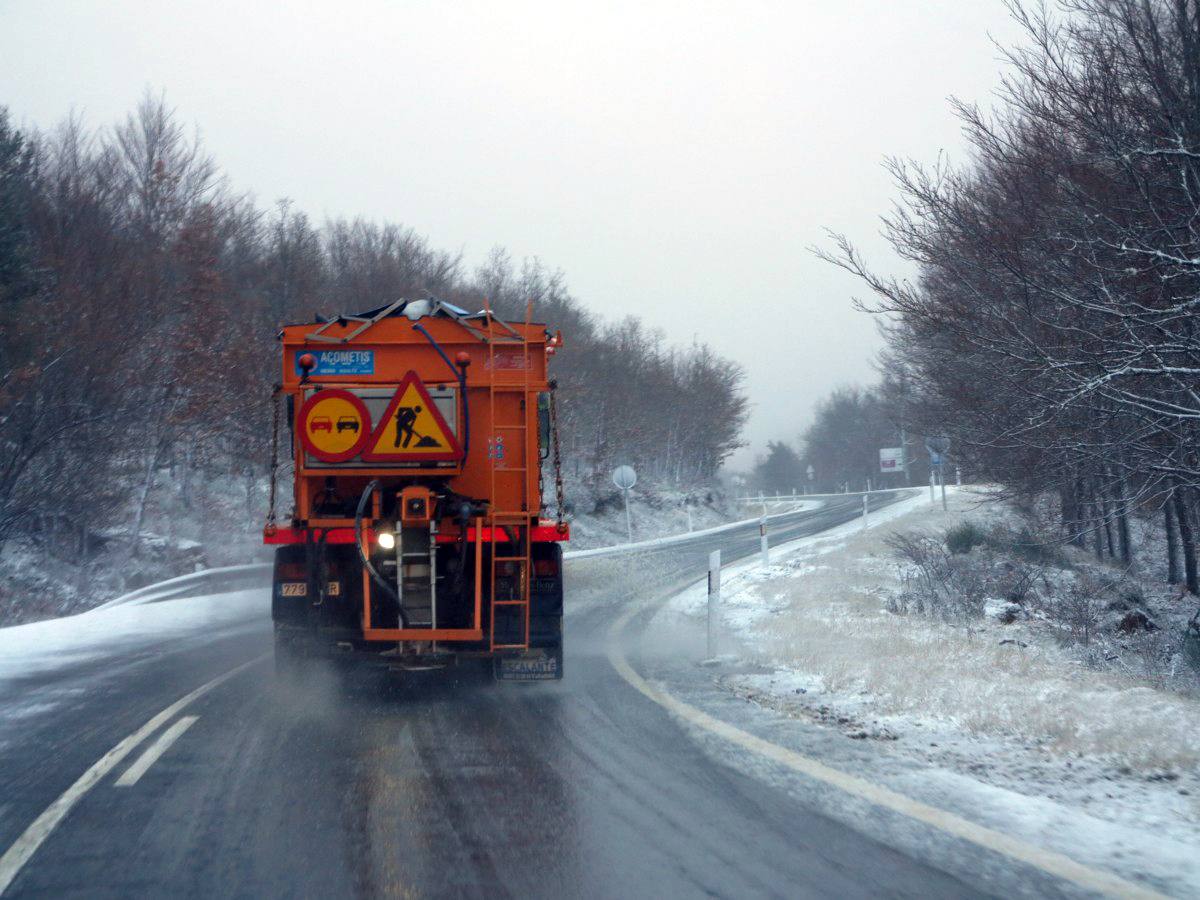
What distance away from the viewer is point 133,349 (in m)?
23.3

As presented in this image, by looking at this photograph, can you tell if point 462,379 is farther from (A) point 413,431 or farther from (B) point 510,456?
(B) point 510,456

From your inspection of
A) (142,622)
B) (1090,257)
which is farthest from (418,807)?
(142,622)

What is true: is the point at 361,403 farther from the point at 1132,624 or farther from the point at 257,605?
the point at 1132,624

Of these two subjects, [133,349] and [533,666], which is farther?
[133,349]

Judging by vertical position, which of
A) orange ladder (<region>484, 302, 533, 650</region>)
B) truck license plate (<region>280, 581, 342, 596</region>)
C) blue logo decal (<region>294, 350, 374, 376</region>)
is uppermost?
blue logo decal (<region>294, 350, 374, 376</region>)

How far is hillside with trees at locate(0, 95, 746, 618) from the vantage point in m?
21.2

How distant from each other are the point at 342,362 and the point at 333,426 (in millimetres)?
813

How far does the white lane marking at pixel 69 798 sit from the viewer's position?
4707 mm

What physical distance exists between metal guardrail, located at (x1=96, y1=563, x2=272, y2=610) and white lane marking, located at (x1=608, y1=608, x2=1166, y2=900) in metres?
12.1

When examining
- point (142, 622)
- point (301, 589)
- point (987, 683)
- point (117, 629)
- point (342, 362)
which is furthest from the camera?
point (142, 622)

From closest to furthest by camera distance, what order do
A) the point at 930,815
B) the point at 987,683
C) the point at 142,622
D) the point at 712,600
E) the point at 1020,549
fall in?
1. the point at 930,815
2. the point at 987,683
3. the point at 712,600
4. the point at 142,622
5. the point at 1020,549

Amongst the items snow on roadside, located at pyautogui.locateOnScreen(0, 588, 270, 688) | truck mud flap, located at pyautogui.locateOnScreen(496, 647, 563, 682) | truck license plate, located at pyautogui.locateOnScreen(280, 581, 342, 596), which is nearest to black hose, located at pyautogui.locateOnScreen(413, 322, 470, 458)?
truck license plate, located at pyautogui.locateOnScreen(280, 581, 342, 596)

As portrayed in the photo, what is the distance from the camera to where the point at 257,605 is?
1877 cm

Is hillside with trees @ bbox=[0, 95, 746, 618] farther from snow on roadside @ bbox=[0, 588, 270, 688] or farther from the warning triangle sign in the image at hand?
the warning triangle sign
